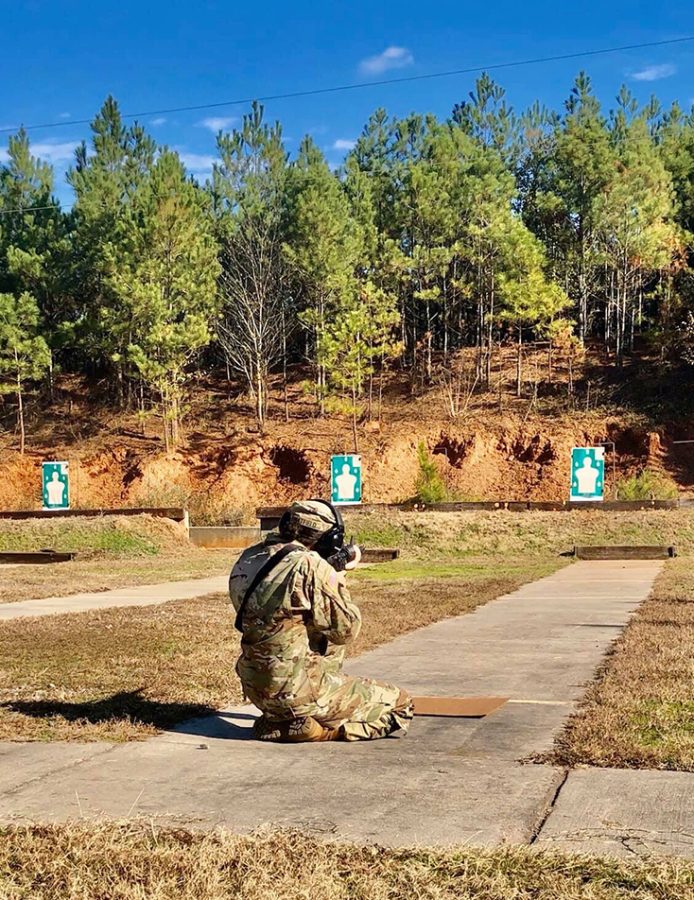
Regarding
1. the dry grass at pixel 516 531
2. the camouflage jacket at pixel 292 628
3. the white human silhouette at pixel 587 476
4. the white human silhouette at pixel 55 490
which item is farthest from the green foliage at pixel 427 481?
the camouflage jacket at pixel 292 628

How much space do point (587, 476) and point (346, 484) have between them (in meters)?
9.02

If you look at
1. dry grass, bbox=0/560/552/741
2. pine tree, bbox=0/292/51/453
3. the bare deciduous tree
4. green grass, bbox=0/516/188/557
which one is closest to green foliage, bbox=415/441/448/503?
the bare deciduous tree

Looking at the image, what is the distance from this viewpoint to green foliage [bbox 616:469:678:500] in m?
38.9

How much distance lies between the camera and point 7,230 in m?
55.7

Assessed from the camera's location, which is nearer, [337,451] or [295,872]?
[295,872]

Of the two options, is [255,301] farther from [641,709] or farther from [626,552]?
[641,709]

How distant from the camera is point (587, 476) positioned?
35250mm

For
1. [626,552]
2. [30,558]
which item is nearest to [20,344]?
[30,558]

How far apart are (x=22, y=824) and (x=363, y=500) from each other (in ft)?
132

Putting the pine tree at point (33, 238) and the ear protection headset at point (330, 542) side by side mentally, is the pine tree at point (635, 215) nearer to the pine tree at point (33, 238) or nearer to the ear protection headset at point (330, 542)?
the pine tree at point (33, 238)

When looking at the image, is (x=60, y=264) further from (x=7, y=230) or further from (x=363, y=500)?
(x=363, y=500)

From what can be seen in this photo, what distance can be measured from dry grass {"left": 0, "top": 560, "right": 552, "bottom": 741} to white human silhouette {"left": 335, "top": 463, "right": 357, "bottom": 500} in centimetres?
2100

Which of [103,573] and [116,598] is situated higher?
[116,598]

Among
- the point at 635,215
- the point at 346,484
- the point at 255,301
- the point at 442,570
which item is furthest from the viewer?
the point at 255,301
